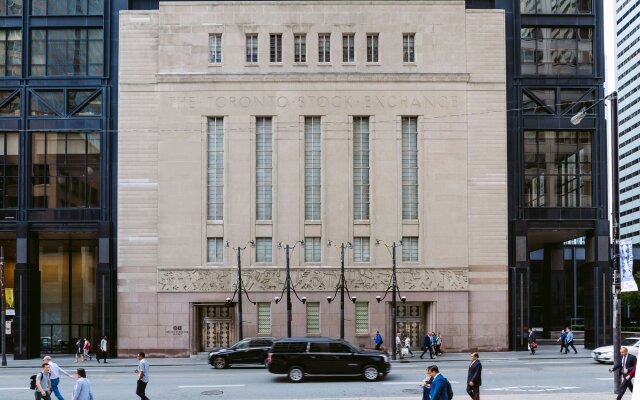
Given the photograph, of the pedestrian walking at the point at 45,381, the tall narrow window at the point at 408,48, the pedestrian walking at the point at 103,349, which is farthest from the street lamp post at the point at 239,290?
the pedestrian walking at the point at 45,381

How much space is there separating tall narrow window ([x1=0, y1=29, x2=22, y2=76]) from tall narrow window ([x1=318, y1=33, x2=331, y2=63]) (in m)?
19.3

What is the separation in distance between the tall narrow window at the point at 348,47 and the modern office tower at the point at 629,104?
13172cm

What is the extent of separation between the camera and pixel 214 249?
5234cm

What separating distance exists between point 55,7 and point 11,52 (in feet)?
13.3

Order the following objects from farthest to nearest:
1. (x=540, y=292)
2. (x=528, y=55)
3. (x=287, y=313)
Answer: (x=540, y=292) → (x=528, y=55) → (x=287, y=313)

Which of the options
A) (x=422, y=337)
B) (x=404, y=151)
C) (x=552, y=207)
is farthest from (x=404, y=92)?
(x=422, y=337)

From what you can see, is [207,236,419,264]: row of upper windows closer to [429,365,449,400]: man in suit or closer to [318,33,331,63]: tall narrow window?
[318,33,331,63]: tall narrow window

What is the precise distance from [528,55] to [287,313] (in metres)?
22.7

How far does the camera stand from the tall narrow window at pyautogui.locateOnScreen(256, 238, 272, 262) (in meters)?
52.3

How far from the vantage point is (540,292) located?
8556cm

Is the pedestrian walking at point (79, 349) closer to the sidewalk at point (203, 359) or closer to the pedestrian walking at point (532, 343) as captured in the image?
the sidewalk at point (203, 359)

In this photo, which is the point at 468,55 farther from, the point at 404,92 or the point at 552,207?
the point at 552,207

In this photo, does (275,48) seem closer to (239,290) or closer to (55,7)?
(55,7)

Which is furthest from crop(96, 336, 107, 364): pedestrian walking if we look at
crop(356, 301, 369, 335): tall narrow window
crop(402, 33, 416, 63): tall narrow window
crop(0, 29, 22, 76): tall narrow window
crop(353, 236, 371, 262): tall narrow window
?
crop(402, 33, 416, 63): tall narrow window
